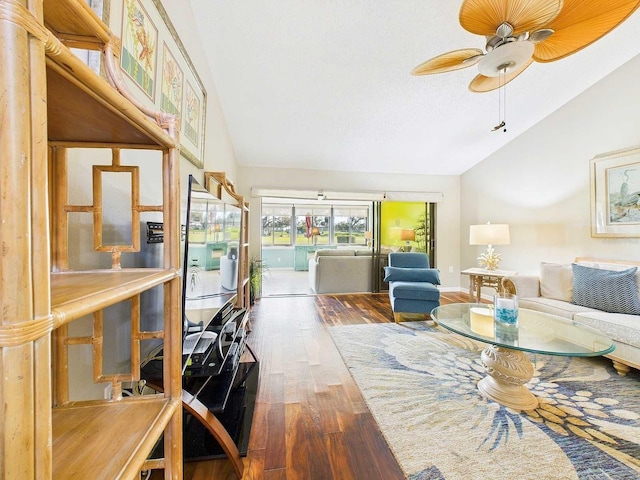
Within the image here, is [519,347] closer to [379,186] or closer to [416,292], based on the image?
[416,292]

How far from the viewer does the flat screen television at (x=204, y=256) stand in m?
1.25

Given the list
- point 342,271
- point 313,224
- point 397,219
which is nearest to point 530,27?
point 342,271

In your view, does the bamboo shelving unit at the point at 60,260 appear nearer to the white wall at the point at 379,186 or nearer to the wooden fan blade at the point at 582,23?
the wooden fan blade at the point at 582,23

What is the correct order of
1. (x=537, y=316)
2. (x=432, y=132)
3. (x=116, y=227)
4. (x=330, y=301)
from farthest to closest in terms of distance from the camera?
(x=330, y=301) < (x=432, y=132) < (x=537, y=316) < (x=116, y=227)

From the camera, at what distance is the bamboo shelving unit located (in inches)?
12.4

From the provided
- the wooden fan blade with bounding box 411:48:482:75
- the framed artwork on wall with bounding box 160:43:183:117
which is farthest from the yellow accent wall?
the framed artwork on wall with bounding box 160:43:183:117

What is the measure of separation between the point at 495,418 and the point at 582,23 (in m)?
2.26

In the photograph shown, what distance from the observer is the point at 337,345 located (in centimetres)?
269

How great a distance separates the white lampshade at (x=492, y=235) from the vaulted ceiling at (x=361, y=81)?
141 cm

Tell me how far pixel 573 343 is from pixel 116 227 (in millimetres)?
2571

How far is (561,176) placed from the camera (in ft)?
11.4

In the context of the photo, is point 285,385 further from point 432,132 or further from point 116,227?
point 432,132

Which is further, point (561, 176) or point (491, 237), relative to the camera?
point (491, 237)

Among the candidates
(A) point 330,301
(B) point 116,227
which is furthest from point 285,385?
(A) point 330,301
